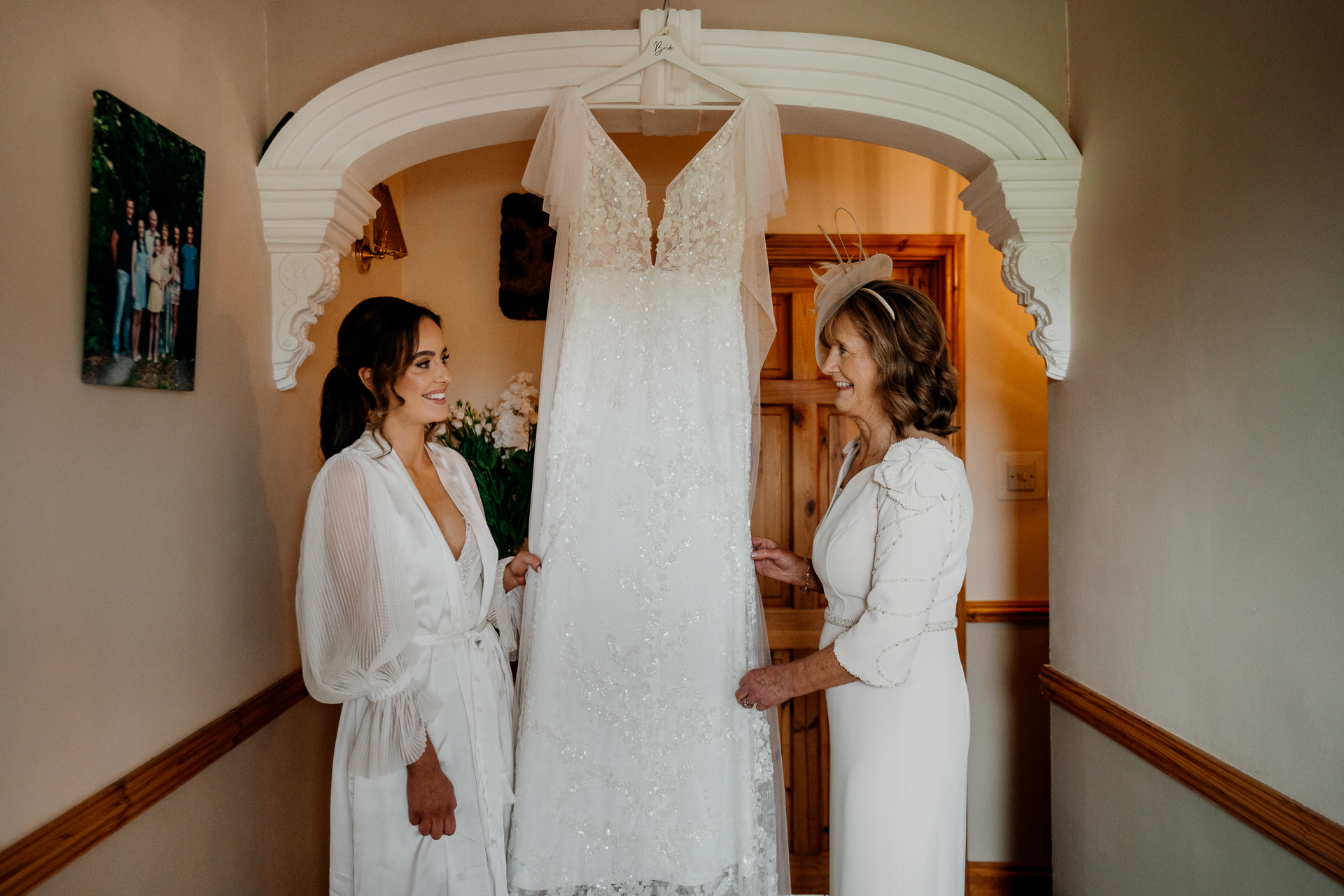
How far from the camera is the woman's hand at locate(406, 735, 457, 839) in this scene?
153 cm

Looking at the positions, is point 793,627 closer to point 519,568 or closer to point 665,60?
point 519,568

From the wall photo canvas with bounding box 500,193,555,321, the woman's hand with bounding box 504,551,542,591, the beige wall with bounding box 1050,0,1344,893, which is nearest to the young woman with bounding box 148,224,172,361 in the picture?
the woman's hand with bounding box 504,551,542,591

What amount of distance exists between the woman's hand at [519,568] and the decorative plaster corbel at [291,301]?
669mm

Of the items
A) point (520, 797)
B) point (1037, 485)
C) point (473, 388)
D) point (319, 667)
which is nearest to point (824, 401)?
point (1037, 485)

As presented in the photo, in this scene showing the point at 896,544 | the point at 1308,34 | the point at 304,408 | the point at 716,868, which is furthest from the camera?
the point at 304,408

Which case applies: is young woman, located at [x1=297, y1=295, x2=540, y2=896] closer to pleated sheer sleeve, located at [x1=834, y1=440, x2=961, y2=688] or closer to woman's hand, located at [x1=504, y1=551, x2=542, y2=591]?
woman's hand, located at [x1=504, y1=551, x2=542, y2=591]

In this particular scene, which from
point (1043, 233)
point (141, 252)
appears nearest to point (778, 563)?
point (1043, 233)

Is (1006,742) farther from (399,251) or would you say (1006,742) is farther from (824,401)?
(399,251)

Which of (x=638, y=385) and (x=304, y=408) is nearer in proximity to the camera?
(x=638, y=385)

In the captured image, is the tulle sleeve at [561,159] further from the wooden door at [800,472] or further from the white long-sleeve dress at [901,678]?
the wooden door at [800,472]

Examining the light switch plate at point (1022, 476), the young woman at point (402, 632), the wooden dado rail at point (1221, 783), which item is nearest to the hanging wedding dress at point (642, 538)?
the young woman at point (402, 632)

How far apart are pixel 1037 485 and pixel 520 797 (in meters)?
1.99

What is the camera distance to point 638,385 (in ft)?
5.69

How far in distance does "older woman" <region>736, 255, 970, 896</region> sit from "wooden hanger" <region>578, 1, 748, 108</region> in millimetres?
554
